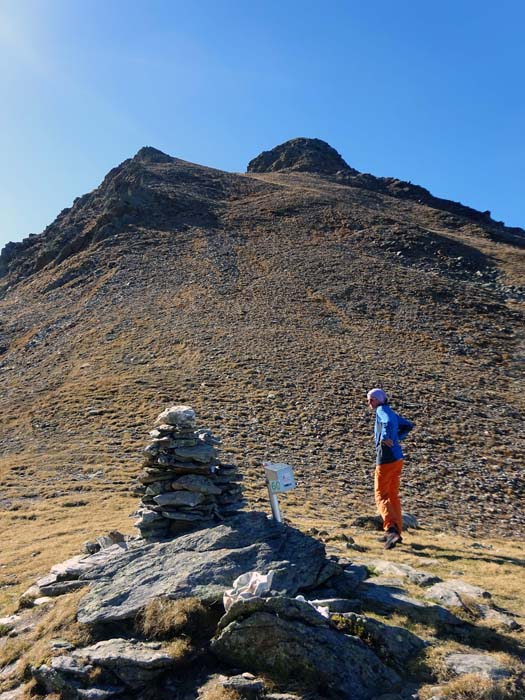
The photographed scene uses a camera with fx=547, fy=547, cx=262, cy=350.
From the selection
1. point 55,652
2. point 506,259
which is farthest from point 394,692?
point 506,259

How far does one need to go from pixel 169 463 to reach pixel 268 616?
3377mm

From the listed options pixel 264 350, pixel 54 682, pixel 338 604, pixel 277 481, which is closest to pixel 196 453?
pixel 277 481

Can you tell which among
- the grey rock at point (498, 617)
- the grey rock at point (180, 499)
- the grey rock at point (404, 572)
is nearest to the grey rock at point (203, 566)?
the grey rock at point (180, 499)

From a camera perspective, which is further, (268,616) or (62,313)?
(62,313)

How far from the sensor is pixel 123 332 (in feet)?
109

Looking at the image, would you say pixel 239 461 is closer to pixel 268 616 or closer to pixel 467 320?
pixel 268 616

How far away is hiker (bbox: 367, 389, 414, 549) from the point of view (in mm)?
9930

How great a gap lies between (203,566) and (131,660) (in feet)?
5.00

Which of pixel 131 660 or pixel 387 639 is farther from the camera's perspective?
pixel 387 639

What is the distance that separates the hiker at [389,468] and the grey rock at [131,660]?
5.45 meters

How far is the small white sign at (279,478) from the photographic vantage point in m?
8.52

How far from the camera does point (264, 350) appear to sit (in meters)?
28.4

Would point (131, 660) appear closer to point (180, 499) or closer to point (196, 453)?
point (180, 499)

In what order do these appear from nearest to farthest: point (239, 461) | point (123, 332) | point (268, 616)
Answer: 1. point (268, 616)
2. point (239, 461)
3. point (123, 332)
